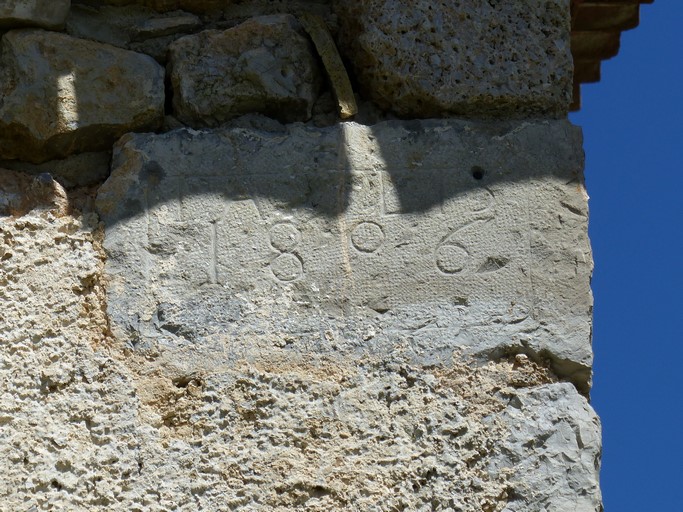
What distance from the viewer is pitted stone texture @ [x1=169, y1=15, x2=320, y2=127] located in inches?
127

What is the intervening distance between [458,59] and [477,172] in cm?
26

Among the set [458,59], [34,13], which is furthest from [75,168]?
[458,59]

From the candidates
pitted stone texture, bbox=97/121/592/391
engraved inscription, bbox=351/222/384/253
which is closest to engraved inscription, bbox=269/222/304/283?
pitted stone texture, bbox=97/121/592/391

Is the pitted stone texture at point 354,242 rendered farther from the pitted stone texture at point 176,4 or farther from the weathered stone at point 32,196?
the pitted stone texture at point 176,4

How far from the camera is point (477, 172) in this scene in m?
3.13

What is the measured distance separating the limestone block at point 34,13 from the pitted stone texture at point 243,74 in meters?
0.25

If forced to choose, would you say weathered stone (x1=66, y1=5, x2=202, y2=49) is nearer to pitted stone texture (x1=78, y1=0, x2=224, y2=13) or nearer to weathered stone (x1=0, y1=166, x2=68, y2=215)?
pitted stone texture (x1=78, y1=0, x2=224, y2=13)

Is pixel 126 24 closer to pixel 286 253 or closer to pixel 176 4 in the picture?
pixel 176 4

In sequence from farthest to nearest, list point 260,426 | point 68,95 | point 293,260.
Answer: point 68,95
point 293,260
point 260,426

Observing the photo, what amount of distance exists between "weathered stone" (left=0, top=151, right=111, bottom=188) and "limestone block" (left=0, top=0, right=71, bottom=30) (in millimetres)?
290

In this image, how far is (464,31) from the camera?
3.25 meters

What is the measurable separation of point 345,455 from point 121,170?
765mm

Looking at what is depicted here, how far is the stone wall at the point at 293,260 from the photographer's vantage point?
2873mm

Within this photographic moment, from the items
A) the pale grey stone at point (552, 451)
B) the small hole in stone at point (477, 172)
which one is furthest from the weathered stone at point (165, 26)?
the pale grey stone at point (552, 451)
